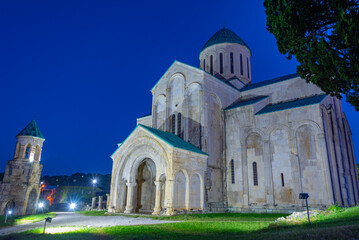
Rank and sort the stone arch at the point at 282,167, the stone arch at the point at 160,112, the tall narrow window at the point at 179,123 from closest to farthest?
the stone arch at the point at 282,167, the tall narrow window at the point at 179,123, the stone arch at the point at 160,112

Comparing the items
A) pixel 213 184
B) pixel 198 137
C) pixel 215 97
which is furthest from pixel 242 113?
pixel 213 184

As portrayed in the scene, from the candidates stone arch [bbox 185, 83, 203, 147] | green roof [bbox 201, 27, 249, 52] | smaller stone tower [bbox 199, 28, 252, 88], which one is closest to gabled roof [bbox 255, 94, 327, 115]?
stone arch [bbox 185, 83, 203, 147]

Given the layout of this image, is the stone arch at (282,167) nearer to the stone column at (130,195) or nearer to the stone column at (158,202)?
the stone column at (158,202)

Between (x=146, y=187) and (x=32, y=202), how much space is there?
1602cm

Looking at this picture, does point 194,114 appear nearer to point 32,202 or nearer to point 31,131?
point 31,131

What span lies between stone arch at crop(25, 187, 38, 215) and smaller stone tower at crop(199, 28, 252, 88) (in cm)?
2334

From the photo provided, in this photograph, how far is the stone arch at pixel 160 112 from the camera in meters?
23.9

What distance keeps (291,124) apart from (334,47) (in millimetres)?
9936

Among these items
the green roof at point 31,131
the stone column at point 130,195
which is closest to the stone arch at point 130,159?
the stone column at point 130,195

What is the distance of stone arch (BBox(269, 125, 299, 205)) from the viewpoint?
1686 cm

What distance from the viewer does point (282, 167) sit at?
17.5 meters

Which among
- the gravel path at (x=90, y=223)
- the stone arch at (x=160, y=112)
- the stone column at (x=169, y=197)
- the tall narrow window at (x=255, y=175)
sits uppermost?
the stone arch at (x=160, y=112)

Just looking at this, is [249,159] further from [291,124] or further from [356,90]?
[356,90]

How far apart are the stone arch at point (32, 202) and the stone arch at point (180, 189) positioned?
20.0m
